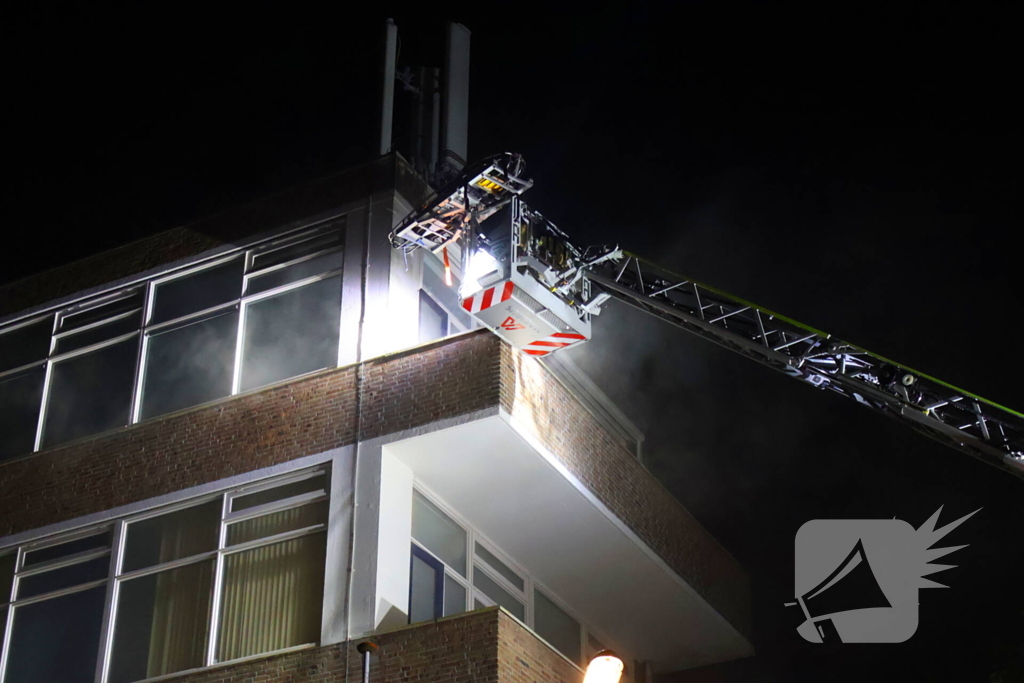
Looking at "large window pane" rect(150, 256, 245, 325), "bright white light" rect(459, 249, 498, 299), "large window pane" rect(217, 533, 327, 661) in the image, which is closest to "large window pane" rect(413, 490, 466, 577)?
"large window pane" rect(217, 533, 327, 661)

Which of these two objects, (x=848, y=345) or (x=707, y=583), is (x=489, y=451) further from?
(x=707, y=583)

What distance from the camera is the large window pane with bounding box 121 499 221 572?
14109mm

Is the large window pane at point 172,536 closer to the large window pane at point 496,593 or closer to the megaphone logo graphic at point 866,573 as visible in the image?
the large window pane at point 496,593

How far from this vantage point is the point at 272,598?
1329 centimetres

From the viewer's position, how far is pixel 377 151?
1664 cm

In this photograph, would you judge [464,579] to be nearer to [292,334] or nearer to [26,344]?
[292,334]

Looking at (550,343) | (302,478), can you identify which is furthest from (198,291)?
(550,343)

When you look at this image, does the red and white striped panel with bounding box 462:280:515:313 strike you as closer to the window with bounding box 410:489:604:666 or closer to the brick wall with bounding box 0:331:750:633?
the brick wall with bounding box 0:331:750:633

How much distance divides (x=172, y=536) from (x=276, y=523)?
1.48m

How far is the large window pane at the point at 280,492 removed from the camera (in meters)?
13.6

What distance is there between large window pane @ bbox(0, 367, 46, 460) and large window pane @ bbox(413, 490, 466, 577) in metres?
5.92

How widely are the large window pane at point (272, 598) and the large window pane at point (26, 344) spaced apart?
562cm

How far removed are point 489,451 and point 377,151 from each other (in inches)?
196

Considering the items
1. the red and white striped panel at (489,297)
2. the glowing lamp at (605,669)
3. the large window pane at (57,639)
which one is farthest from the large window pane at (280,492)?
the glowing lamp at (605,669)
